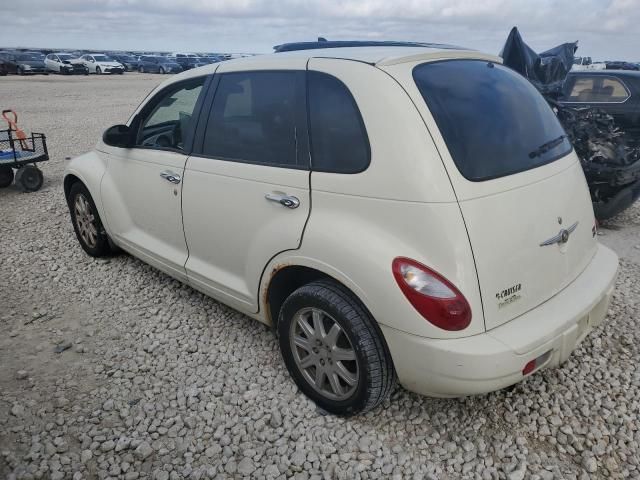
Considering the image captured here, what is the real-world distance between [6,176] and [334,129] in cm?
670

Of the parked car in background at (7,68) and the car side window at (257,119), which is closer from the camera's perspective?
the car side window at (257,119)

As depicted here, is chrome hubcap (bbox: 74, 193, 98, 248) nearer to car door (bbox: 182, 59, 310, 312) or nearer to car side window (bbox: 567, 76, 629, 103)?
car door (bbox: 182, 59, 310, 312)

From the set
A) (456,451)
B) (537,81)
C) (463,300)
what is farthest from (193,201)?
(537,81)

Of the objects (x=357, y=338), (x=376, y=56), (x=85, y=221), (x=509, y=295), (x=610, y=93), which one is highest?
(x=376, y=56)

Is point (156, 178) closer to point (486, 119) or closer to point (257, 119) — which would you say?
point (257, 119)

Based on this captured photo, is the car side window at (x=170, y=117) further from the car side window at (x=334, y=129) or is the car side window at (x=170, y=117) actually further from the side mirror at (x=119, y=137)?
the car side window at (x=334, y=129)

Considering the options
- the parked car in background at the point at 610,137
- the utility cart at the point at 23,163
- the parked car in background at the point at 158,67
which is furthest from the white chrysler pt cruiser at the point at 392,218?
the parked car in background at the point at 158,67

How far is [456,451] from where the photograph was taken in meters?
2.48

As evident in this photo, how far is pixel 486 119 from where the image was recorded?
247 cm

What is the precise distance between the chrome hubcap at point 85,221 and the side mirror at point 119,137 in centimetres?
94

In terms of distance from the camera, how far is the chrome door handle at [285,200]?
2572 millimetres

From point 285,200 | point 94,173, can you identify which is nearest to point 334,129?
point 285,200

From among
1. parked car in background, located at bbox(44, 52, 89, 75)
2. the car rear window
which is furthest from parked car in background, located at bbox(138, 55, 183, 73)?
the car rear window

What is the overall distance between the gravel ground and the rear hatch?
0.71 meters
